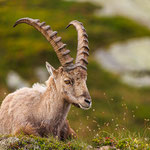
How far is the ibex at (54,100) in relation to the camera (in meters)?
11.7

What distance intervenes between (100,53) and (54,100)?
48.5 m

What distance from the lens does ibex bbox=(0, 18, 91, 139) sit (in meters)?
11.7

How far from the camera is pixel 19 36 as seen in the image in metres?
68.5

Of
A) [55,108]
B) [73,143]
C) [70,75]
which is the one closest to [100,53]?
[55,108]

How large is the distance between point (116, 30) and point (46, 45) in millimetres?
18888

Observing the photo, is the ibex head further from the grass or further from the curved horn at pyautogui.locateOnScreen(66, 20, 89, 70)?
the grass

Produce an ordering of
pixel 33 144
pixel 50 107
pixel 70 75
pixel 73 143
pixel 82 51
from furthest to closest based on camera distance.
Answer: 1. pixel 82 51
2. pixel 50 107
3. pixel 70 75
4. pixel 73 143
5. pixel 33 144

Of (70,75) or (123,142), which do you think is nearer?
(123,142)

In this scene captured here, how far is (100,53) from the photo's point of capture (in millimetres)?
60062

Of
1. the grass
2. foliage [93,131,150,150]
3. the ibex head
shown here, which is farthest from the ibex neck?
foliage [93,131,150,150]

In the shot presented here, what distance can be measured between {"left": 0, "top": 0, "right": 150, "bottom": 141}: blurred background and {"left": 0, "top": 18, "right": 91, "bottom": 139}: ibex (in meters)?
20.3

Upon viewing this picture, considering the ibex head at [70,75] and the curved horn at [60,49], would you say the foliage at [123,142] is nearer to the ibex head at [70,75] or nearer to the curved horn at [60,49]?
the ibex head at [70,75]

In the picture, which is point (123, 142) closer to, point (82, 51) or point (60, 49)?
→ point (82, 51)

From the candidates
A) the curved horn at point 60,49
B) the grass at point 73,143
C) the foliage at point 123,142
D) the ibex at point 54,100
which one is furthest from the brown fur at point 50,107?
the foliage at point 123,142
